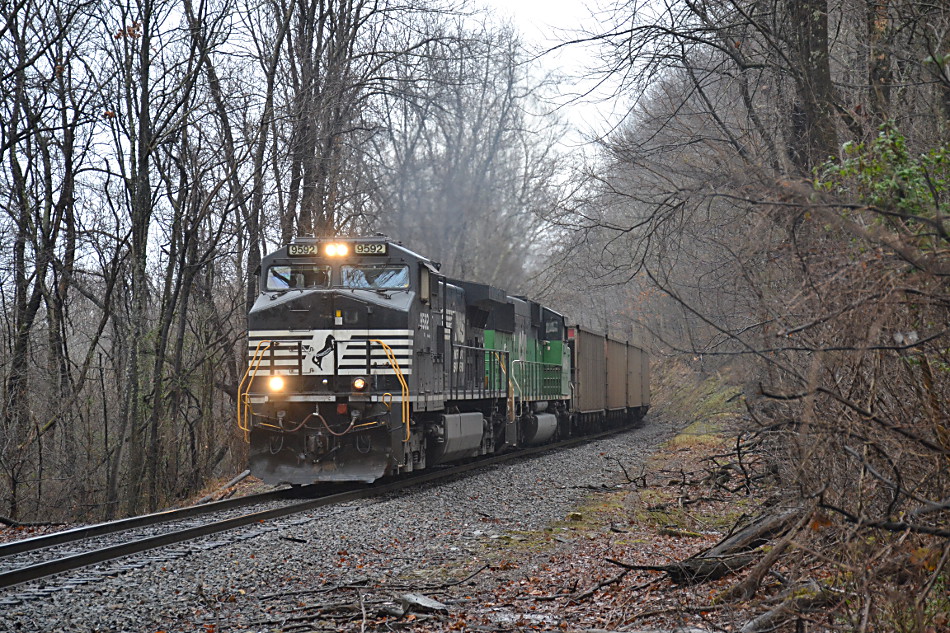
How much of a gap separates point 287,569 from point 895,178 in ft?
17.0

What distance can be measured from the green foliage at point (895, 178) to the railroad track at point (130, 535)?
6.15m

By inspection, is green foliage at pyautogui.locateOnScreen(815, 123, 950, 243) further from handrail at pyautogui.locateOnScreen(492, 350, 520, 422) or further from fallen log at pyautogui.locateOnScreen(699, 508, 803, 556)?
handrail at pyautogui.locateOnScreen(492, 350, 520, 422)

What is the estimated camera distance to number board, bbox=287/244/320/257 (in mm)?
12898

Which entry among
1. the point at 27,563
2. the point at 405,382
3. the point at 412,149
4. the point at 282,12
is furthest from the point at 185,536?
the point at 412,149

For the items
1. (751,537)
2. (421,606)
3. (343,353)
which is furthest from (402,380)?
(751,537)

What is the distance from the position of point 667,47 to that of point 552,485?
21.2 ft

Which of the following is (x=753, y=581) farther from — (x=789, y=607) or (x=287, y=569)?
(x=287, y=569)

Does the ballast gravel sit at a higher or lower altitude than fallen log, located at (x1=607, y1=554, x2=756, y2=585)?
lower

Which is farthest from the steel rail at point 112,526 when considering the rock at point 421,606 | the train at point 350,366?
the rock at point 421,606

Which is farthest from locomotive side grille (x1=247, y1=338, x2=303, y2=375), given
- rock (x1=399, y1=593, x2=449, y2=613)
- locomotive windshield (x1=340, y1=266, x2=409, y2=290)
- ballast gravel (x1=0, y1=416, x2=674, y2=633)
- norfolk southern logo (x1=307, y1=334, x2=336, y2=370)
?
rock (x1=399, y1=593, x2=449, y2=613)

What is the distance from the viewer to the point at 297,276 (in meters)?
12.9

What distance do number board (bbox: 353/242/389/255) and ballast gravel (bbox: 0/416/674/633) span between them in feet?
11.0

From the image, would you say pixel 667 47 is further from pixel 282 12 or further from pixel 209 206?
pixel 282 12

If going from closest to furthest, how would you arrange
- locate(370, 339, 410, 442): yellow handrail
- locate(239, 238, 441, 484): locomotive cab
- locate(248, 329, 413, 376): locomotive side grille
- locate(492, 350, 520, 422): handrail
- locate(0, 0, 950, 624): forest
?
locate(0, 0, 950, 624): forest → locate(370, 339, 410, 442): yellow handrail → locate(239, 238, 441, 484): locomotive cab → locate(248, 329, 413, 376): locomotive side grille → locate(492, 350, 520, 422): handrail
